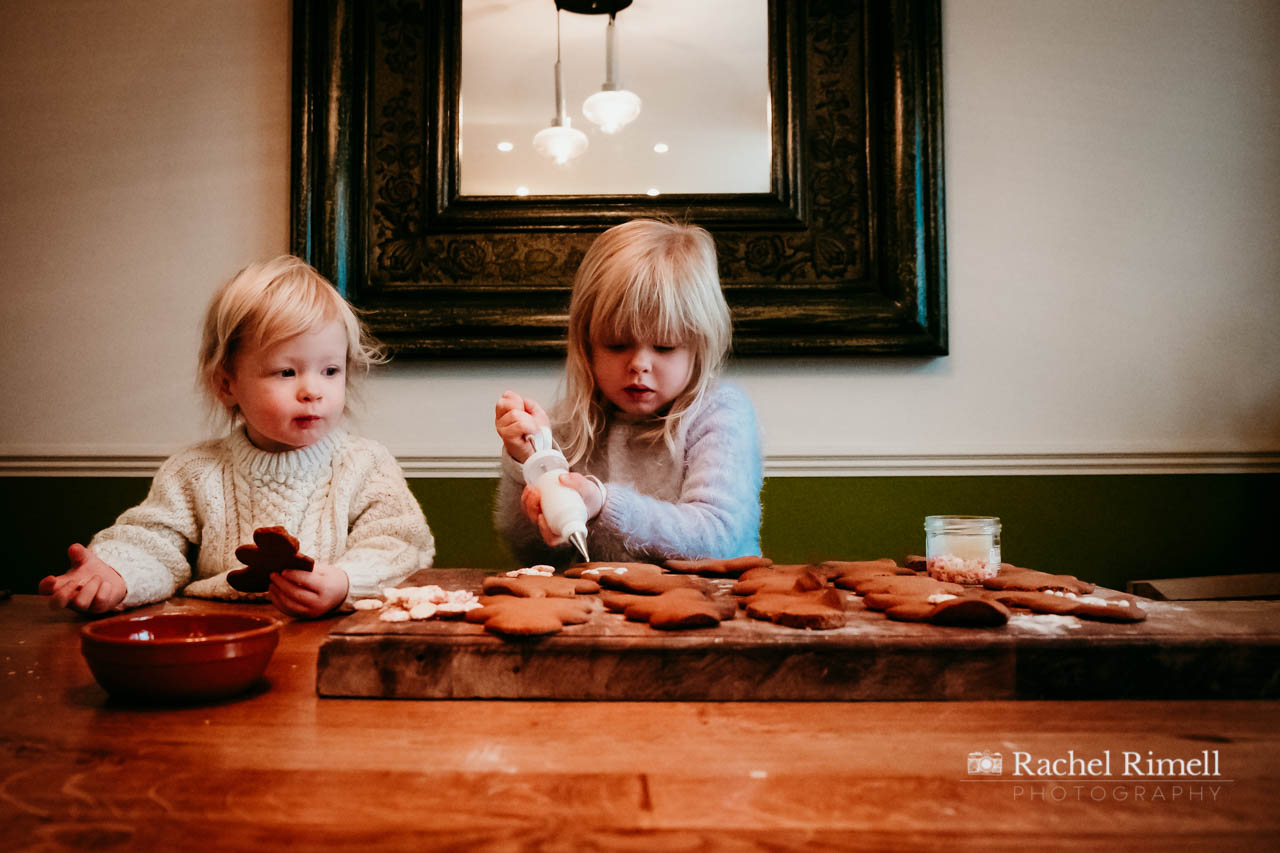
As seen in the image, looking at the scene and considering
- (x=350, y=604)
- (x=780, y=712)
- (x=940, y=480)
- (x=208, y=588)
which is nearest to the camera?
(x=780, y=712)

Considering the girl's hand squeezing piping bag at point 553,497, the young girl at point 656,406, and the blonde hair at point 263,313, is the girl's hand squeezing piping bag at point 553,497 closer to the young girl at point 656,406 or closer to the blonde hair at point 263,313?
the young girl at point 656,406

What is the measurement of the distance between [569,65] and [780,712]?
1831 millimetres

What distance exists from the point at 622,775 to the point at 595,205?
171 centimetres

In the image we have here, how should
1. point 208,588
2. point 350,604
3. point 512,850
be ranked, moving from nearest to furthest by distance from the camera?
1. point 512,850
2. point 350,604
3. point 208,588

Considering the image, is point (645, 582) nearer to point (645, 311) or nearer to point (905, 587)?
point (905, 587)

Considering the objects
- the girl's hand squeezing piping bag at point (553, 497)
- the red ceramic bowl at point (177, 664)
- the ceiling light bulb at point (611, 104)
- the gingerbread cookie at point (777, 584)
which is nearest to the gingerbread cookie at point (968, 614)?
the gingerbread cookie at point (777, 584)

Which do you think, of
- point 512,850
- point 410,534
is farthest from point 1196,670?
point 410,534

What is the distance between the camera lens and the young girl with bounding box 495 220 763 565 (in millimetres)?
1420

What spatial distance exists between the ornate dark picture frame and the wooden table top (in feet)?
4.71

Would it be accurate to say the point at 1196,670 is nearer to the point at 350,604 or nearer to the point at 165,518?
the point at 350,604

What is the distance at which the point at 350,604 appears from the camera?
1.07 metres

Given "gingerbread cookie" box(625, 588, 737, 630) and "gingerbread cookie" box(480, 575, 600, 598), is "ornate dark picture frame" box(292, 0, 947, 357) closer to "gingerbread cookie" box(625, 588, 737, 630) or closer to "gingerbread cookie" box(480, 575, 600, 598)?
"gingerbread cookie" box(480, 575, 600, 598)

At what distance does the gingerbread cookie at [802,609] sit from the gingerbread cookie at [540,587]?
0.17 metres

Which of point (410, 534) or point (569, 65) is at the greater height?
point (569, 65)
